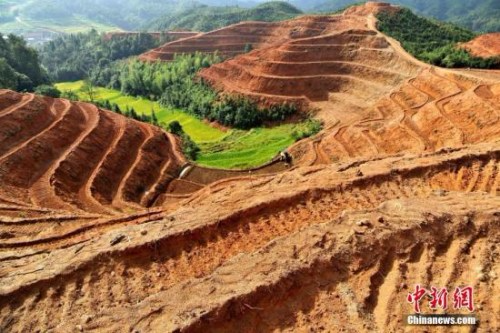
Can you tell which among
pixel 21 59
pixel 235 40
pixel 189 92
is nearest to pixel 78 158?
pixel 189 92

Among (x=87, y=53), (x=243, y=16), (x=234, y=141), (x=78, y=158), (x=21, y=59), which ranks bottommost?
(x=234, y=141)

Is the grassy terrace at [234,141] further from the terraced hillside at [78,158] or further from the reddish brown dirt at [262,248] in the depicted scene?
the reddish brown dirt at [262,248]

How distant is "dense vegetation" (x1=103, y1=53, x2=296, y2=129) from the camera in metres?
50.2

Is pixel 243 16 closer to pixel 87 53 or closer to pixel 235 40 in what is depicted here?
pixel 235 40

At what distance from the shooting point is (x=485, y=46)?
50781 millimetres

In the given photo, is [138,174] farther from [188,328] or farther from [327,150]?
[188,328]

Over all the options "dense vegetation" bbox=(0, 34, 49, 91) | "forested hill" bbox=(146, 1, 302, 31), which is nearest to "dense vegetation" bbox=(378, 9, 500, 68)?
"forested hill" bbox=(146, 1, 302, 31)

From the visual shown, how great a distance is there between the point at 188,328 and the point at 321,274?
12.6 ft

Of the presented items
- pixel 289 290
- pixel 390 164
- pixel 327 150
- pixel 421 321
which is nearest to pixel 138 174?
pixel 327 150

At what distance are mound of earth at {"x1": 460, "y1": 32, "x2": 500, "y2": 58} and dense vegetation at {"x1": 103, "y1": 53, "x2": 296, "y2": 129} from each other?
2519 centimetres

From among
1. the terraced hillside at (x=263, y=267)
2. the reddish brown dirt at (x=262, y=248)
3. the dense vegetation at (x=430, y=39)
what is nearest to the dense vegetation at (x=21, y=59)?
the reddish brown dirt at (x=262, y=248)

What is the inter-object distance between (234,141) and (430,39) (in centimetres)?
4082

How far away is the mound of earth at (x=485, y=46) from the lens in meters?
48.8

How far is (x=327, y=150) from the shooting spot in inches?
1389
